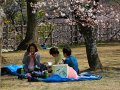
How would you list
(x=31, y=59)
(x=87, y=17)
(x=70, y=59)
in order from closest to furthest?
(x=70, y=59) < (x=31, y=59) < (x=87, y=17)

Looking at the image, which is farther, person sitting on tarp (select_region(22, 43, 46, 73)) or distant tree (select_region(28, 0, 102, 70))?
distant tree (select_region(28, 0, 102, 70))

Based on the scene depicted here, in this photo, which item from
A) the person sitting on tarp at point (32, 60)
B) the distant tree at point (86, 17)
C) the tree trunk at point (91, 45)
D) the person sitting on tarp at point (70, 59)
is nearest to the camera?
the person sitting on tarp at point (70, 59)

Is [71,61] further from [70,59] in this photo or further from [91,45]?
[91,45]

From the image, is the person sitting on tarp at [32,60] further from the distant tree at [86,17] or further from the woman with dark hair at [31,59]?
the distant tree at [86,17]

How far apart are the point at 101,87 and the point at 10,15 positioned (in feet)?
88.8

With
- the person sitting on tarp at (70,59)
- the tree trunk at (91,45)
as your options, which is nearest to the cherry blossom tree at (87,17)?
the tree trunk at (91,45)

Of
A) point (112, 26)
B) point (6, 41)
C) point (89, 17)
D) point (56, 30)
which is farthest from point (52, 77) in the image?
point (112, 26)

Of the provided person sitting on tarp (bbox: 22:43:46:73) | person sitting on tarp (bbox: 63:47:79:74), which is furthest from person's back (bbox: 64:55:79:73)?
person sitting on tarp (bbox: 22:43:46:73)

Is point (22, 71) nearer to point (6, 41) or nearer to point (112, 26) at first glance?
point (6, 41)

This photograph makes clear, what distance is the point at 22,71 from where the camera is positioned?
12.8 meters

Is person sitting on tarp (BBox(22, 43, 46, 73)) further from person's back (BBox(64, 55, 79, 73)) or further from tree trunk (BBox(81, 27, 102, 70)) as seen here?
tree trunk (BBox(81, 27, 102, 70))

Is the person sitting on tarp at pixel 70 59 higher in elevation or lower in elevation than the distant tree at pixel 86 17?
lower

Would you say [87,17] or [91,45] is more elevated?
[87,17]

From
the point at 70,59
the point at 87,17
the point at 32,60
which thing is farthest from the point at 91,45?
the point at 32,60
